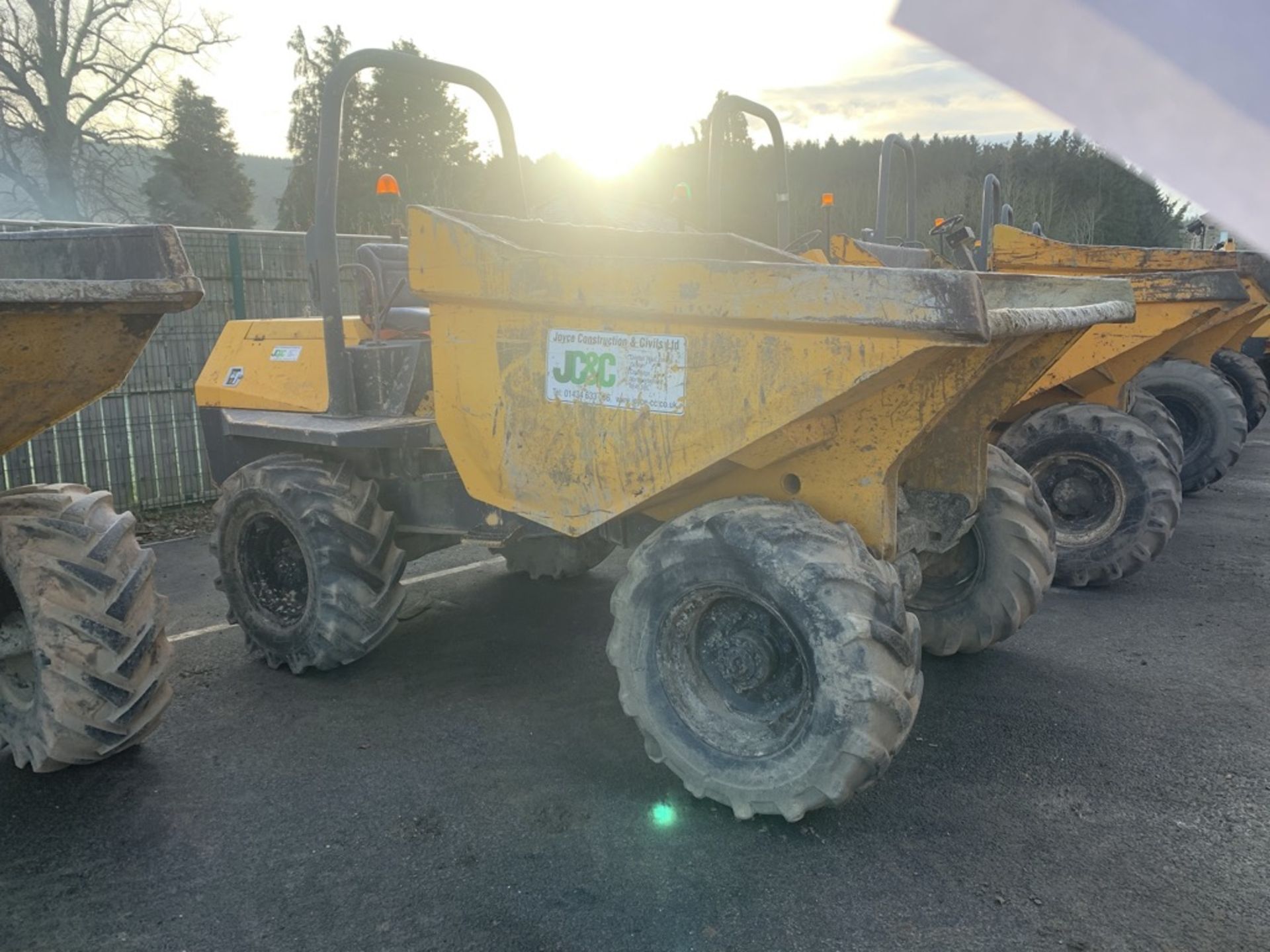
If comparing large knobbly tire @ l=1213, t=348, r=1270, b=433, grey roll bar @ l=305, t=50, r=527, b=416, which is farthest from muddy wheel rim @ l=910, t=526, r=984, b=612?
large knobbly tire @ l=1213, t=348, r=1270, b=433

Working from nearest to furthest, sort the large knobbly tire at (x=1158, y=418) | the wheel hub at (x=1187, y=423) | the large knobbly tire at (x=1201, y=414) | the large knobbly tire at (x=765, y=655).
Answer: the large knobbly tire at (x=765, y=655) → the large knobbly tire at (x=1158, y=418) → the large knobbly tire at (x=1201, y=414) → the wheel hub at (x=1187, y=423)

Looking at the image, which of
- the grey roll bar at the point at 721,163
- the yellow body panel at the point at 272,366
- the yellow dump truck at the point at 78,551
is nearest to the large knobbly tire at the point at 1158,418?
the grey roll bar at the point at 721,163

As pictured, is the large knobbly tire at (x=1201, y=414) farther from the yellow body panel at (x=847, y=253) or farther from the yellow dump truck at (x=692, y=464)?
the yellow dump truck at (x=692, y=464)

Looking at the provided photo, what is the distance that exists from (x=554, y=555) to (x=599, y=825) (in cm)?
174

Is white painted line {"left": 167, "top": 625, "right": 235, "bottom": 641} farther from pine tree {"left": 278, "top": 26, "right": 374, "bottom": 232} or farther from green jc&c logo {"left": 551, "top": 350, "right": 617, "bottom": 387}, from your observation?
pine tree {"left": 278, "top": 26, "right": 374, "bottom": 232}

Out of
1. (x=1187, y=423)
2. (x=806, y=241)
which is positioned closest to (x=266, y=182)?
(x=806, y=241)

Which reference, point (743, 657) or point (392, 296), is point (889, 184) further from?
point (743, 657)

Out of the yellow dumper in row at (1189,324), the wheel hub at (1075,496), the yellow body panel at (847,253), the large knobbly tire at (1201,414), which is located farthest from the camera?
the large knobbly tire at (1201,414)

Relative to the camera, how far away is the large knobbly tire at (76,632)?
297cm

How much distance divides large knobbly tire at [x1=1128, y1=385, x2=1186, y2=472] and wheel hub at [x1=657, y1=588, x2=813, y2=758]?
4.16m

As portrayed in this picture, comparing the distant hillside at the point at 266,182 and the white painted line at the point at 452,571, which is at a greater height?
the distant hillside at the point at 266,182

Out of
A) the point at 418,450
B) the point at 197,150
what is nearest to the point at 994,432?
the point at 418,450

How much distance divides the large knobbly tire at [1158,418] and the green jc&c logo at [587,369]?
4.41 meters

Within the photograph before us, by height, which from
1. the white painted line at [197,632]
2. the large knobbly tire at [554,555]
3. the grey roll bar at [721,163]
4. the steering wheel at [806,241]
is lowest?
the white painted line at [197,632]
